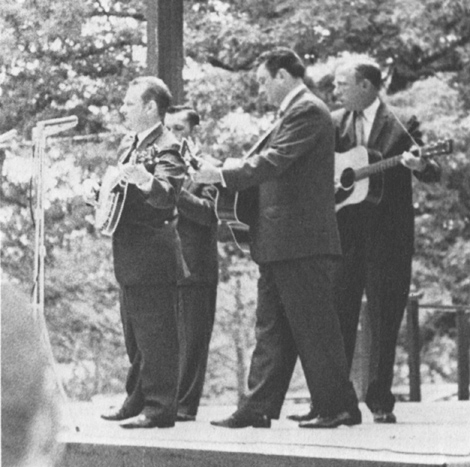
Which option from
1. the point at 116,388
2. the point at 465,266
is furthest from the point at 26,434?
the point at 465,266

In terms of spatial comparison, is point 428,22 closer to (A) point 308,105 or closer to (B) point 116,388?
(B) point 116,388

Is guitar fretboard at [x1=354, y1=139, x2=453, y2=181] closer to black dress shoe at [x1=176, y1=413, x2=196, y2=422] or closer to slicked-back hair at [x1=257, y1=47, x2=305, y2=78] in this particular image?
slicked-back hair at [x1=257, y1=47, x2=305, y2=78]

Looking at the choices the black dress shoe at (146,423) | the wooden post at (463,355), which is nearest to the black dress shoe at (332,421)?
the black dress shoe at (146,423)

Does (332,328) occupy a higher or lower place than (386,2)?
lower

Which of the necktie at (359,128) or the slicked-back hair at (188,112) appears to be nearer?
the necktie at (359,128)

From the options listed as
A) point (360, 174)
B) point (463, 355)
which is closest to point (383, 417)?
point (360, 174)

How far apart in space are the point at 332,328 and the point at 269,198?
55 centimetres

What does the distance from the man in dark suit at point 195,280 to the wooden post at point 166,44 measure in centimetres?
57

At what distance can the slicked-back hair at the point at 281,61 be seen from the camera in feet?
15.4

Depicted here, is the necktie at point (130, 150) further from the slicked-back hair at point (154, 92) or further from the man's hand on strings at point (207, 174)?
the man's hand on strings at point (207, 174)

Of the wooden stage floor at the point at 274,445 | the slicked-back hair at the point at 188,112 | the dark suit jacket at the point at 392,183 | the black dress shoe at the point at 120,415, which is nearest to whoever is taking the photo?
the wooden stage floor at the point at 274,445

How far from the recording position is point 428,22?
34.7ft

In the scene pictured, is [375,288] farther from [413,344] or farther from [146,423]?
[413,344]

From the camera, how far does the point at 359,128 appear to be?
5086 millimetres
